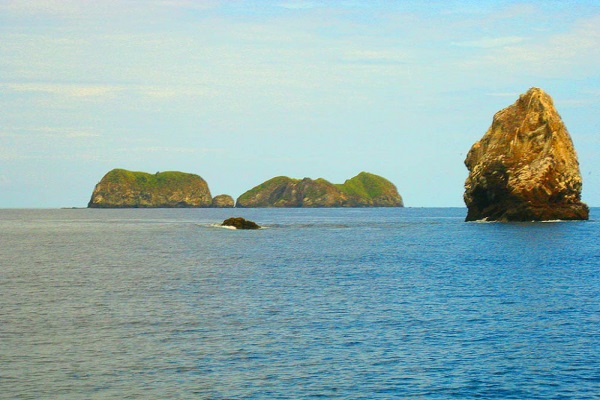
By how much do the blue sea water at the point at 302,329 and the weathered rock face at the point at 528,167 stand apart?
55013mm

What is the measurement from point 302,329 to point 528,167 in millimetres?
101935

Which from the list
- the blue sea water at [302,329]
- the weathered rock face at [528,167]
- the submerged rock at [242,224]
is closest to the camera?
the blue sea water at [302,329]

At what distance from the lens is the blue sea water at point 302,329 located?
28.0 meters

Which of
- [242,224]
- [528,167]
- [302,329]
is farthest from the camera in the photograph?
[242,224]

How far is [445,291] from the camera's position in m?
53.2

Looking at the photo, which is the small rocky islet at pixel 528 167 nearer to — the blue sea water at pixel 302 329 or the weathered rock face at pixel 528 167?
the weathered rock face at pixel 528 167

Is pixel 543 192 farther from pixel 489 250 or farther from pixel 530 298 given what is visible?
pixel 530 298

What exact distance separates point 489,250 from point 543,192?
47.4 meters

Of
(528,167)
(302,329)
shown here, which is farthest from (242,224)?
(302,329)

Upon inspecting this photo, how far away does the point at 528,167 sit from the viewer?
132125 mm

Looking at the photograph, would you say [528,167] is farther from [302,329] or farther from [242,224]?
[302,329]

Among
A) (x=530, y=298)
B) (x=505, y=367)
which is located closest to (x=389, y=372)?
(x=505, y=367)

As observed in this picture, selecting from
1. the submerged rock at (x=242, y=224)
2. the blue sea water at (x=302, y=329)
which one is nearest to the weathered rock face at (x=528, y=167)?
the submerged rock at (x=242, y=224)

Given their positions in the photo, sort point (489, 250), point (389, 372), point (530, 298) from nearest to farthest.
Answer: point (389, 372)
point (530, 298)
point (489, 250)
